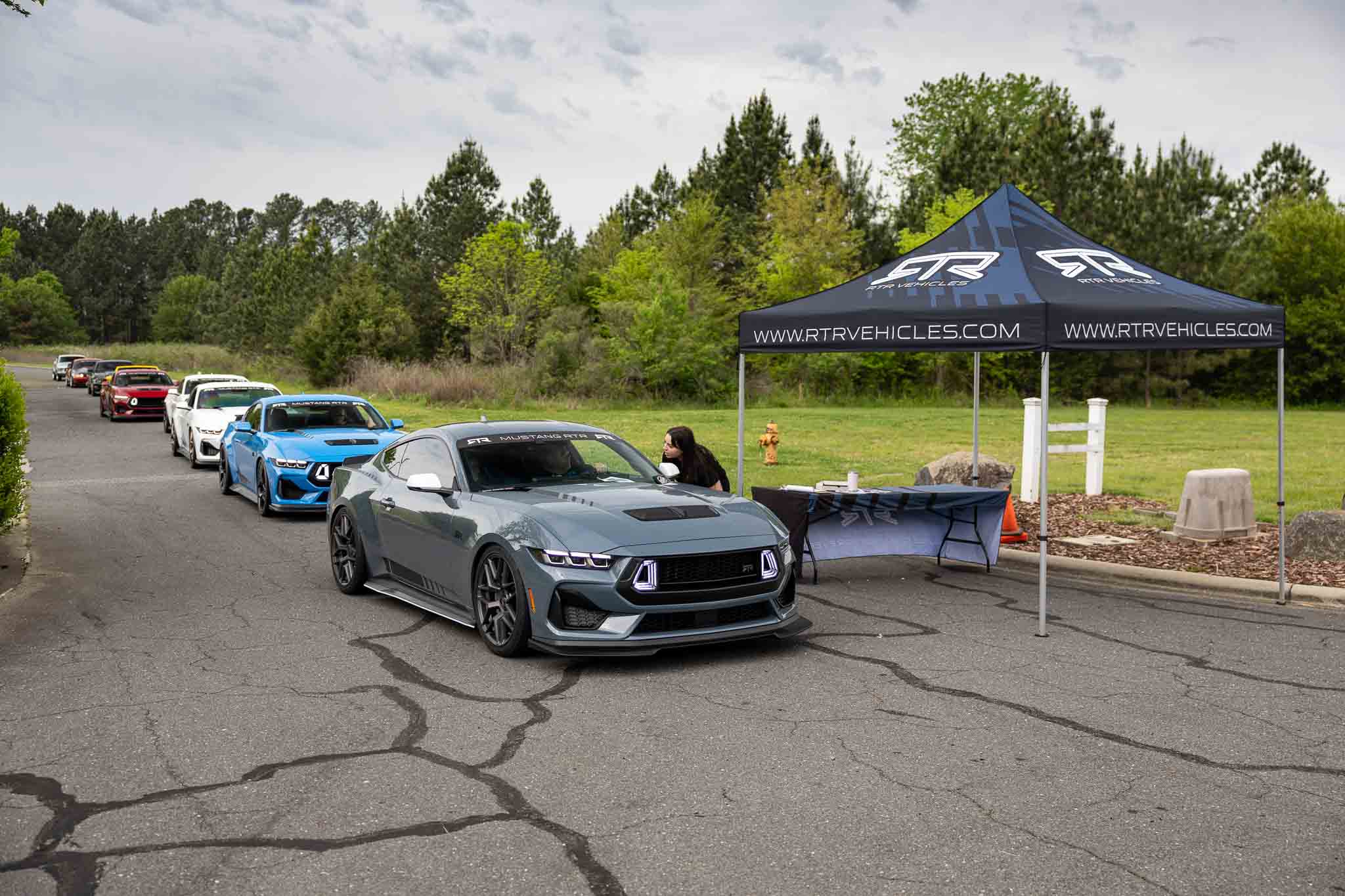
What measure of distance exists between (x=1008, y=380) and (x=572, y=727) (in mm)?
46311

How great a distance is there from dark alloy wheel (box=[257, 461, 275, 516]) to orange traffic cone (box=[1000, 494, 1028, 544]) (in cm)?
863

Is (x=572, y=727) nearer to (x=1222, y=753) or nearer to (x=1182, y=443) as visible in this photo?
(x=1222, y=753)

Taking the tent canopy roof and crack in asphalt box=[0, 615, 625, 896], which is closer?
crack in asphalt box=[0, 615, 625, 896]

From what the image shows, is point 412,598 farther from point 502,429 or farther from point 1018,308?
point 1018,308

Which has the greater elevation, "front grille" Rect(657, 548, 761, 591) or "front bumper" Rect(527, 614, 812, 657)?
"front grille" Rect(657, 548, 761, 591)

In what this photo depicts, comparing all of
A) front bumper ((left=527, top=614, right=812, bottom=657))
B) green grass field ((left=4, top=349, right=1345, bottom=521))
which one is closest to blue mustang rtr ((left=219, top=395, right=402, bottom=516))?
green grass field ((left=4, top=349, right=1345, bottom=521))

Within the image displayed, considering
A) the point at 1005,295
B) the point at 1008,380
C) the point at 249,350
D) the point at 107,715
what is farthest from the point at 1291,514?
the point at 249,350

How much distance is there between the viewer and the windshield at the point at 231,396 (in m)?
21.6

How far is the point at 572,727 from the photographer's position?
19.6 feet

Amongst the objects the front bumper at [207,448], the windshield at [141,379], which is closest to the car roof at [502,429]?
the front bumper at [207,448]

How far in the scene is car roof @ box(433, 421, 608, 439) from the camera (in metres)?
8.80

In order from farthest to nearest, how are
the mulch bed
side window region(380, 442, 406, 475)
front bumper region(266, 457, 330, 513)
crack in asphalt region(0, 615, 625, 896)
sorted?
front bumper region(266, 457, 330, 513), the mulch bed, side window region(380, 442, 406, 475), crack in asphalt region(0, 615, 625, 896)

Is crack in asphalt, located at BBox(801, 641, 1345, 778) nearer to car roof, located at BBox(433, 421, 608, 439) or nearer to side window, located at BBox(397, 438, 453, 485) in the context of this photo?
car roof, located at BBox(433, 421, 608, 439)

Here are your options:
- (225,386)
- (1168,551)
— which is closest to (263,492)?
(225,386)
